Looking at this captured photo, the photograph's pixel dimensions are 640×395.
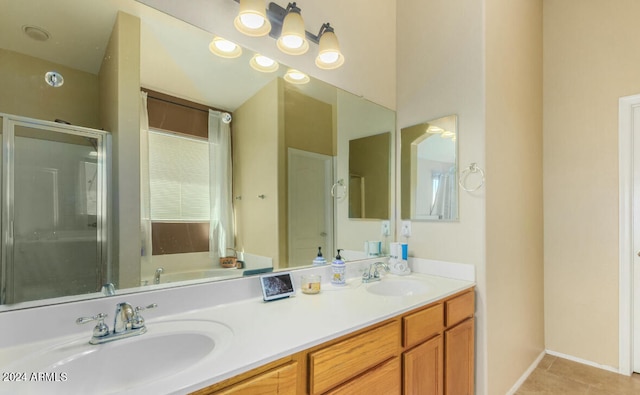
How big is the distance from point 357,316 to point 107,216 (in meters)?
1.01

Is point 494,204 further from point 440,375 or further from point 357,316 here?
point 357,316

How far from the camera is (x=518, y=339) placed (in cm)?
215

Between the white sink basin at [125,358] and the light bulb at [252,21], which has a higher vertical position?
the light bulb at [252,21]

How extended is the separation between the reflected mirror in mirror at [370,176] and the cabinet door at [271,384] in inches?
49.4

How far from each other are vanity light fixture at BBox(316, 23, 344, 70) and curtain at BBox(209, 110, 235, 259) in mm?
678

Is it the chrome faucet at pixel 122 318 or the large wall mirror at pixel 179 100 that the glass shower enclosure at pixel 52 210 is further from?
the chrome faucet at pixel 122 318

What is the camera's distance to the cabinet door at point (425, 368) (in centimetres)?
137

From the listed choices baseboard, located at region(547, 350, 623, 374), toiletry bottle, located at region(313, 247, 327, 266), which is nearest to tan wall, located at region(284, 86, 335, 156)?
toiletry bottle, located at region(313, 247, 327, 266)

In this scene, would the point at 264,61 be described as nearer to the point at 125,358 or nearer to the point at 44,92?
the point at 44,92

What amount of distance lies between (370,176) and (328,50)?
93cm

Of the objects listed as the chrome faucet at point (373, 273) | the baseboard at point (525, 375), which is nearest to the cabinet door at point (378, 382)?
the chrome faucet at point (373, 273)

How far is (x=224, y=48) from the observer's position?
55.3 inches

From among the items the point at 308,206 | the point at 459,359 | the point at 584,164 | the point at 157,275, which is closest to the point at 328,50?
the point at 308,206

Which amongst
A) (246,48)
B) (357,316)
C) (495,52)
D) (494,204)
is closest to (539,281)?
(494,204)
